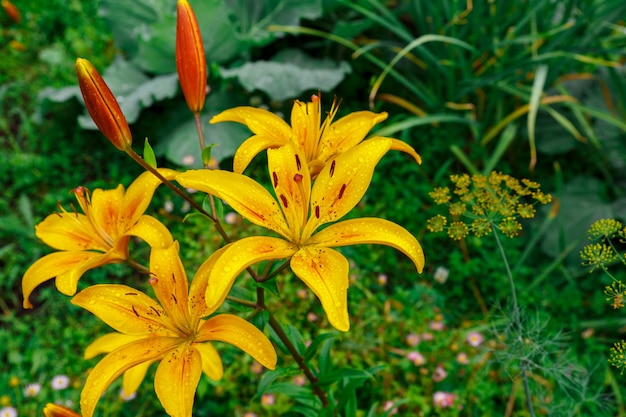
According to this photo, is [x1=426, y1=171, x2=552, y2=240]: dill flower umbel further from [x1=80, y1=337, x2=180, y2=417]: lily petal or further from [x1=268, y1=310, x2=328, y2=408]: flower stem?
[x1=80, y1=337, x2=180, y2=417]: lily petal

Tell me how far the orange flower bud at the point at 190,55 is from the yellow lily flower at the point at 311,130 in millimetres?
56

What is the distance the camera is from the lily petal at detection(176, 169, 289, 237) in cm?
77

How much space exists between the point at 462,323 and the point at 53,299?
4.72 feet

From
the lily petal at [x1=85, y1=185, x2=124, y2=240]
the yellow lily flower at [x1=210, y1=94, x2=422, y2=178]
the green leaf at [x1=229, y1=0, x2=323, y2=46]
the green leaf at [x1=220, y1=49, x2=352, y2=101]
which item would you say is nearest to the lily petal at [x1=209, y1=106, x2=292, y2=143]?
the yellow lily flower at [x1=210, y1=94, x2=422, y2=178]

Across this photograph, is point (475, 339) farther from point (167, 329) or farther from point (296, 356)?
point (167, 329)

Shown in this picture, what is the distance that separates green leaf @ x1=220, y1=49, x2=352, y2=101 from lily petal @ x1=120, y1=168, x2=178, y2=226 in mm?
1348

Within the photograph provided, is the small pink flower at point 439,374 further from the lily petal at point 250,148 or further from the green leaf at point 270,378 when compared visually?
the lily petal at point 250,148

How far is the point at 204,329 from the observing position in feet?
2.68

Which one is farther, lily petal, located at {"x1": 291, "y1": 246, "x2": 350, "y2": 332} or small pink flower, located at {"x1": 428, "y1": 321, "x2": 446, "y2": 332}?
small pink flower, located at {"x1": 428, "y1": 321, "x2": 446, "y2": 332}

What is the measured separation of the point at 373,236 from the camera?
78 cm

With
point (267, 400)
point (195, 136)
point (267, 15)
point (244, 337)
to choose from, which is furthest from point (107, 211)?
point (267, 15)

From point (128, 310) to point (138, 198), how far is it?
0.19m

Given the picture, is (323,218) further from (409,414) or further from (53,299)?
(53,299)

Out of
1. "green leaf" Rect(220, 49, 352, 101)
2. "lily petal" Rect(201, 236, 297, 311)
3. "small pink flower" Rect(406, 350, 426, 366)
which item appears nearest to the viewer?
"lily petal" Rect(201, 236, 297, 311)
